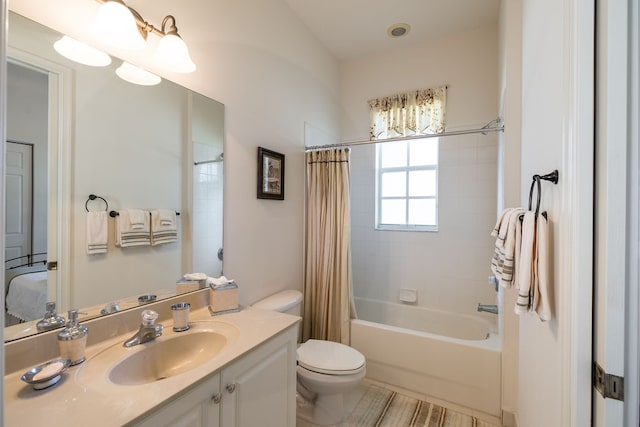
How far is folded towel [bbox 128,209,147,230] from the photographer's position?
121 centimetres

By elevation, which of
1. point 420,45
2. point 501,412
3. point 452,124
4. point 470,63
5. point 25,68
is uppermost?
point 420,45

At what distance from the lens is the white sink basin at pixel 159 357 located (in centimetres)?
90

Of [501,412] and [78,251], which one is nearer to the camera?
[78,251]

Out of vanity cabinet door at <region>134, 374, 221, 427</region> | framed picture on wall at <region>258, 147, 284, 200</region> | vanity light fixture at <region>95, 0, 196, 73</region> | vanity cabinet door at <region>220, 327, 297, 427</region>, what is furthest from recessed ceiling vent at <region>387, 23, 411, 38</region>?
vanity cabinet door at <region>134, 374, 221, 427</region>

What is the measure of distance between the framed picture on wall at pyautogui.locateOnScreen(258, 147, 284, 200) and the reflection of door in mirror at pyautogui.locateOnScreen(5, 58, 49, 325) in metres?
1.07

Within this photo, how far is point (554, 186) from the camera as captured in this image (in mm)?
854

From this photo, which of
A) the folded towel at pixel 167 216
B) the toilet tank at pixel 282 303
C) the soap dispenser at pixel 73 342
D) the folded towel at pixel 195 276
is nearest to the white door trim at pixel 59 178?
the soap dispenser at pixel 73 342

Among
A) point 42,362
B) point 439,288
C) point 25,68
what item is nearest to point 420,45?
point 439,288

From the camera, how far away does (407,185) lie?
2852 mm

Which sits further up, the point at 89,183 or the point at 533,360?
the point at 89,183

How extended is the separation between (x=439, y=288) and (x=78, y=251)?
263cm

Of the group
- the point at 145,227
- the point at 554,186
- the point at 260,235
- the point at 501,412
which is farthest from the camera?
the point at 260,235

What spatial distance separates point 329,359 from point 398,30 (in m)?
2.71

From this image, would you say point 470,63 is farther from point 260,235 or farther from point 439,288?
point 260,235
